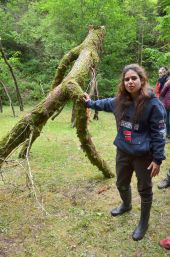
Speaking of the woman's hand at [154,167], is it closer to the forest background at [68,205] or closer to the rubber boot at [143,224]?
the rubber boot at [143,224]

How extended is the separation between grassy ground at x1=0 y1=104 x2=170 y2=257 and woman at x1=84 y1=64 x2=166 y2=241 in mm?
273

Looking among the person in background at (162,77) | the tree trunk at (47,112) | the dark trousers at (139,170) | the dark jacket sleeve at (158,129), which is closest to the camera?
the dark jacket sleeve at (158,129)

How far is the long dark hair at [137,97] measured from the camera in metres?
3.34

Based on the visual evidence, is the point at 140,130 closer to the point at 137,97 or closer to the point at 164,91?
the point at 137,97

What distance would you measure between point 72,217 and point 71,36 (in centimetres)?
1367

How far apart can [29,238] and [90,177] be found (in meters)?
2.05

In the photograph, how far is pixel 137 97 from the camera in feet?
11.1

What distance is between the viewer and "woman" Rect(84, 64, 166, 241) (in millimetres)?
3324

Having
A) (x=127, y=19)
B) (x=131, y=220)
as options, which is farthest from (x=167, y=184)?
(x=127, y=19)

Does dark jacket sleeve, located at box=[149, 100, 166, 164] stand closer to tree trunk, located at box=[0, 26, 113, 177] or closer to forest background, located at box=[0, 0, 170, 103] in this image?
tree trunk, located at box=[0, 26, 113, 177]

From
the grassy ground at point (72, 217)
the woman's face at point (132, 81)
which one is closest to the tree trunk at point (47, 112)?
the grassy ground at point (72, 217)

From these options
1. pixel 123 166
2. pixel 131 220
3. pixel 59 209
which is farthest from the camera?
pixel 59 209

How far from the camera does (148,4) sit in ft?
61.6

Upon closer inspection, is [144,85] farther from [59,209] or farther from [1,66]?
[1,66]
